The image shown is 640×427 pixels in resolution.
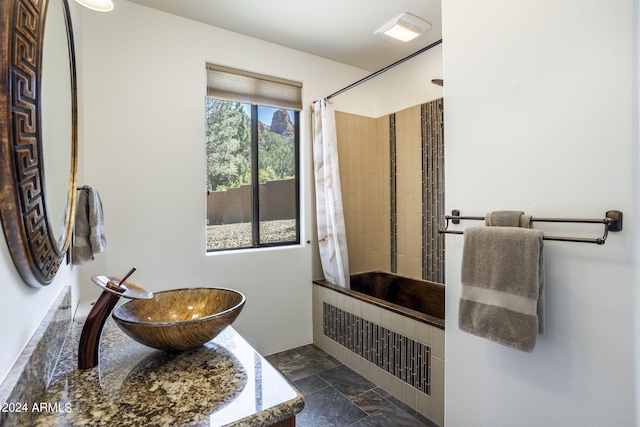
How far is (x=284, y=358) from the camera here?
111 inches

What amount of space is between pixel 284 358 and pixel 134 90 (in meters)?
2.47

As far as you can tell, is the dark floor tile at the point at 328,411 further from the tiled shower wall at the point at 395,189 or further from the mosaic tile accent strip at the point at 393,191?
the mosaic tile accent strip at the point at 393,191

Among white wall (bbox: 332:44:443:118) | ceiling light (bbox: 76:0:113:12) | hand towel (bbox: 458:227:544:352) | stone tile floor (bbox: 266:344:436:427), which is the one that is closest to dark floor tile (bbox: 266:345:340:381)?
stone tile floor (bbox: 266:344:436:427)

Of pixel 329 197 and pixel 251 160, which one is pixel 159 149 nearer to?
pixel 251 160

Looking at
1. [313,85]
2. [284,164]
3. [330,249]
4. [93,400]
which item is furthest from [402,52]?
[93,400]

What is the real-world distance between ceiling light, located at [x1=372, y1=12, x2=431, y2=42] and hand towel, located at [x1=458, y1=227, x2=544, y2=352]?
1.73m

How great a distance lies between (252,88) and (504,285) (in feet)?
8.00

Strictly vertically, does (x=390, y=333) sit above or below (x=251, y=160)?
below

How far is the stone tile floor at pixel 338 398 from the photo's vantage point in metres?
2.01

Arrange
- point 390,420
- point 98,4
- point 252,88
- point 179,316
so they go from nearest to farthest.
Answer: point 98,4 < point 179,316 < point 390,420 < point 252,88

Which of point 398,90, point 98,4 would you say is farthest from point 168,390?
point 398,90

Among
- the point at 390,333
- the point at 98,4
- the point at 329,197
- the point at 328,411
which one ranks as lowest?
the point at 328,411

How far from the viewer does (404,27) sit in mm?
2398

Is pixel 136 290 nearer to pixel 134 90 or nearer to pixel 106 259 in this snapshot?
pixel 106 259
